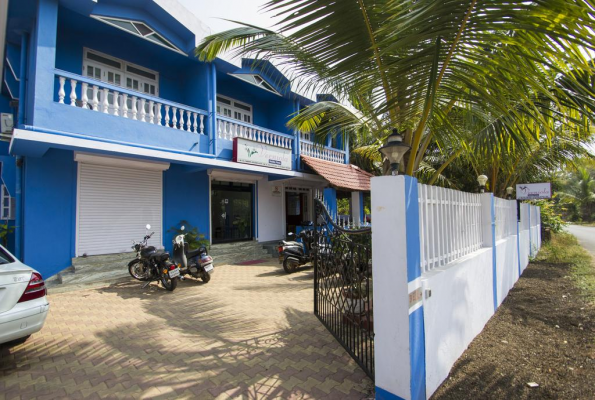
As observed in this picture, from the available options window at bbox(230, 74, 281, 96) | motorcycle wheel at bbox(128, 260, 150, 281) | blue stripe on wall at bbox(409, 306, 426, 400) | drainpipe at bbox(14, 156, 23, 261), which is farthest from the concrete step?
blue stripe on wall at bbox(409, 306, 426, 400)

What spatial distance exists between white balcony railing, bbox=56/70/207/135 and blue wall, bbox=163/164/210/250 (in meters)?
1.41

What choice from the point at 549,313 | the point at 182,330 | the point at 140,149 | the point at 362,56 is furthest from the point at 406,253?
the point at 140,149

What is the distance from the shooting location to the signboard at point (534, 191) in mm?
10141

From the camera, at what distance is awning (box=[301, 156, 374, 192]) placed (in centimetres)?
1032

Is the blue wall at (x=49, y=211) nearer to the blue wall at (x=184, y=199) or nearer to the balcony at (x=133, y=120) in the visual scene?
the balcony at (x=133, y=120)

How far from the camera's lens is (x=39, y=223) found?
6.17m

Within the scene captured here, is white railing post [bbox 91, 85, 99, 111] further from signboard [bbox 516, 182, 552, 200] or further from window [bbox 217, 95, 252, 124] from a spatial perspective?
signboard [bbox 516, 182, 552, 200]

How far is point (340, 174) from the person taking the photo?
36.8 feet

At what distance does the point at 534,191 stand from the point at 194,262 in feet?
37.4

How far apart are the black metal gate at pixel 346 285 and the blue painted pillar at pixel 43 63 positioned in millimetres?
5525

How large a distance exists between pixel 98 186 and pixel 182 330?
16.1 feet

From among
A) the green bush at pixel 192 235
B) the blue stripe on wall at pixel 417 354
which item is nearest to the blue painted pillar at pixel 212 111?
the green bush at pixel 192 235

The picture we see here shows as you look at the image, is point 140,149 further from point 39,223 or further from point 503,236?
point 503,236

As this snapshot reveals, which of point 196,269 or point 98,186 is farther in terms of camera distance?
point 98,186
